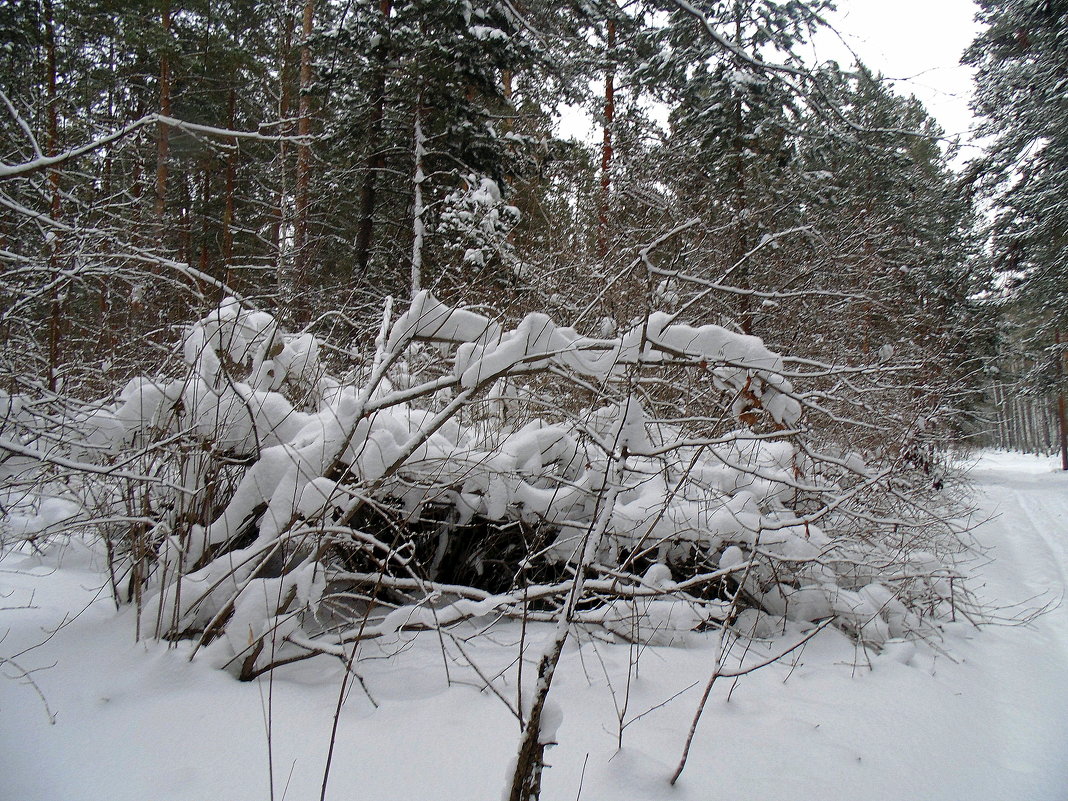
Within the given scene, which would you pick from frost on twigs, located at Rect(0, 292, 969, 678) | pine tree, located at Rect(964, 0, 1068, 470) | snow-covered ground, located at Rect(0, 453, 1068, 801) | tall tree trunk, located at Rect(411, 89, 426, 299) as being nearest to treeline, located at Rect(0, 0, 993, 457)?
tall tree trunk, located at Rect(411, 89, 426, 299)

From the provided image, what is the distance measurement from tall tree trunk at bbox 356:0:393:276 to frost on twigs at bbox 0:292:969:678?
26.8 feet

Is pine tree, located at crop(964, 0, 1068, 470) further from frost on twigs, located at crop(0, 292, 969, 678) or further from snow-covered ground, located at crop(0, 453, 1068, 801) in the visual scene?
snow-covered ground, located at crop(0, 453, 1068, 801)

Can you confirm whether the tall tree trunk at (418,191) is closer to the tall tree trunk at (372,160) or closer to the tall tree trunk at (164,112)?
the tall tree trunk at (372,160)

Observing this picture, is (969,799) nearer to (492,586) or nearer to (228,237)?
(492,586)

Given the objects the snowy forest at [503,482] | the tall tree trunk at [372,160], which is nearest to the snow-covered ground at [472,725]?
the snowy forest at [503,482]

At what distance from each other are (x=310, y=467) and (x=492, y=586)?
1594 mm

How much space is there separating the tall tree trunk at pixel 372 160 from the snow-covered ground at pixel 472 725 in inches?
358

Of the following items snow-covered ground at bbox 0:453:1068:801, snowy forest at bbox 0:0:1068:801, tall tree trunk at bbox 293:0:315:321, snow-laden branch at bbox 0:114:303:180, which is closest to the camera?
snow-covered ground at bbox 0:453:1068:801

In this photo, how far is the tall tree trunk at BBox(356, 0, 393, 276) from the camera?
10.6 m

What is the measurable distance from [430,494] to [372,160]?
1052 centimetres

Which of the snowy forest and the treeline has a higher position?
the treeline

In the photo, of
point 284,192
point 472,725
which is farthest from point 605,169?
point 472,725

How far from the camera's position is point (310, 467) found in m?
2.42

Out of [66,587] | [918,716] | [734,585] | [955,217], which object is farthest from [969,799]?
[955,217]
